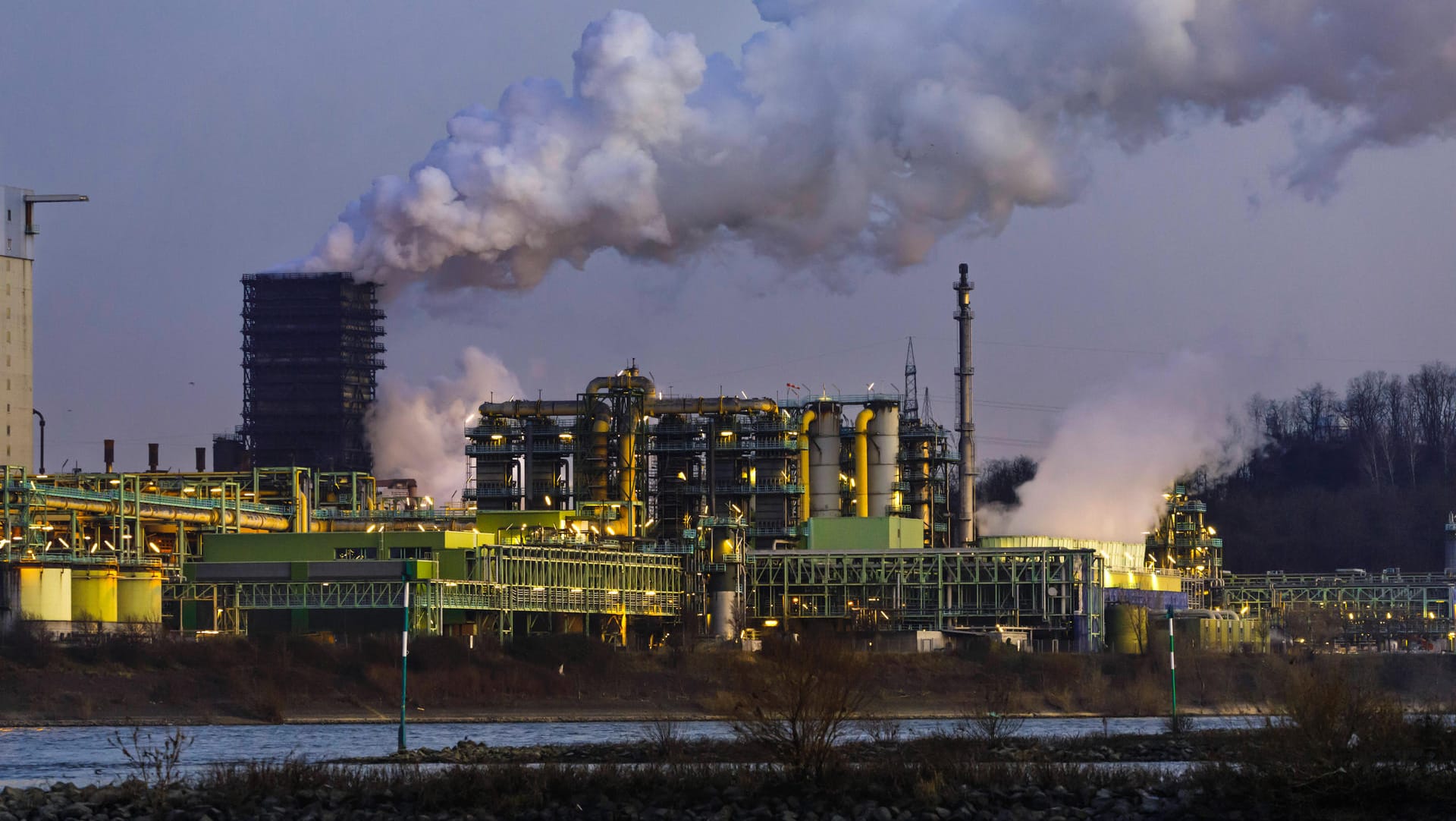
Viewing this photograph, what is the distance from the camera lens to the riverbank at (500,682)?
8238 centimetres

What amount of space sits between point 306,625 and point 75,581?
34.4 ft

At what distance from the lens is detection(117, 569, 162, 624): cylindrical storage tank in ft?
322

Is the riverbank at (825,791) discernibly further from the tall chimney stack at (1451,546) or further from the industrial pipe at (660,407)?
the tall chimney stack at (1451,546)

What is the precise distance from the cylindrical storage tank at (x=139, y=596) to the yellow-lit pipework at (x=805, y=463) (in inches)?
1527

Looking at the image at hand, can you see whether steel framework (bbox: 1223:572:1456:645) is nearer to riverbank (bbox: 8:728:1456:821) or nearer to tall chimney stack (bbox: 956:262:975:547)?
tall chimney stack (bbox: 956:262:975:547)

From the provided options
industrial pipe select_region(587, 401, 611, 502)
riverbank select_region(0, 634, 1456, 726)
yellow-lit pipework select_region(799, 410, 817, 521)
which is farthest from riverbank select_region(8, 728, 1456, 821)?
yellow-lit pipework select_region(799, 410, 817, 521)

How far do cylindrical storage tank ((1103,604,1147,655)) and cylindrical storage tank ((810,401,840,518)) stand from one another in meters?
18.1

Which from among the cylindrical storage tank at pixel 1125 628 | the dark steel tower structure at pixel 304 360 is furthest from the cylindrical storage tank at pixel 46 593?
the dark steel tower structure at pixel 304 360

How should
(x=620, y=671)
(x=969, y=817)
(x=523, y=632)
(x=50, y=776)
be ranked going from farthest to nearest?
(x=523, y=632) → (x=620, y=671) → (x=50, y=776) → (x=969, y=817)

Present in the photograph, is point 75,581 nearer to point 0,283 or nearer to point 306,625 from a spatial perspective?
point 306,625

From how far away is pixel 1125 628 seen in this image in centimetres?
11188

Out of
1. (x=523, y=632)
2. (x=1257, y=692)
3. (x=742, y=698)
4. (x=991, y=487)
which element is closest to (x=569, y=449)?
(x=523, y=632)

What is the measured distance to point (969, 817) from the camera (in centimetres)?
3900

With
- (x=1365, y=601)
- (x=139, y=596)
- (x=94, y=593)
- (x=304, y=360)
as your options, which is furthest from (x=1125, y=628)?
(x=304, y=360)
